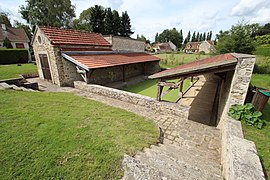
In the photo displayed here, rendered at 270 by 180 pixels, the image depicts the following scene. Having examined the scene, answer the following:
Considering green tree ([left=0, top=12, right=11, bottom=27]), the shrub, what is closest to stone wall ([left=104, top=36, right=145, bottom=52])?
the shrub

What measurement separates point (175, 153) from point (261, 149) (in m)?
2.05

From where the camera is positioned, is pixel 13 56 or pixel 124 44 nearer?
pixel 124 44

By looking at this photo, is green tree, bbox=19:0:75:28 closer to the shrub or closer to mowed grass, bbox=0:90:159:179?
mowed grass, bbox=0:90:159:179

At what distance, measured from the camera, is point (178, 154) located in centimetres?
351

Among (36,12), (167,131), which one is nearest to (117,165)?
(167,131)

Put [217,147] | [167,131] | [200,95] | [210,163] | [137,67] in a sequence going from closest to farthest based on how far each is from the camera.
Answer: [210,163]
[217,147]
[167,131]
[200,95]
[137,67]

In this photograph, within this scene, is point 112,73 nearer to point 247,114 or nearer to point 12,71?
point 247,114

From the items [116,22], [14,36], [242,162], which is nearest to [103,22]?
[116,22]

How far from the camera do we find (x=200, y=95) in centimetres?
964

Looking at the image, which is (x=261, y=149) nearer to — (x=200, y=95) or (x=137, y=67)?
(x=200, y=95)

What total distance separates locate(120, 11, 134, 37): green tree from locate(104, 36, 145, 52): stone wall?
62.3 ft

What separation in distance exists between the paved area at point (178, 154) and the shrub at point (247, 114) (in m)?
0.94

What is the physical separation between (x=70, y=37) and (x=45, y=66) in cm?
329

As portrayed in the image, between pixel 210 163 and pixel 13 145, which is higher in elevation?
pixel 13 145
